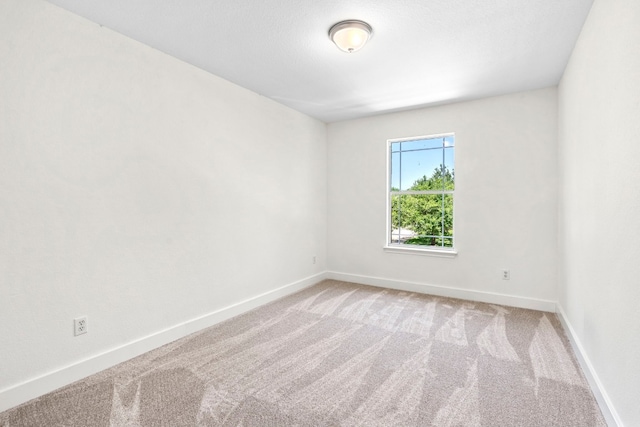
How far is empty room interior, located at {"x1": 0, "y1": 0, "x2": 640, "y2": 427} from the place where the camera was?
1816mm

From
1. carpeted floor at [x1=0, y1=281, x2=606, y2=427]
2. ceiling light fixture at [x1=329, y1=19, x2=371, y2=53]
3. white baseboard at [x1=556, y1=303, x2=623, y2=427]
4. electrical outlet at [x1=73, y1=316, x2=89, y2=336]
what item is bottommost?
carpeted floor at [x1=0, y1=281, x2=606, y2=427]

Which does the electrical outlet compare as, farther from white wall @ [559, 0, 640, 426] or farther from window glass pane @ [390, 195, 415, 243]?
window glass pane @ [390, 195, 415, 243]

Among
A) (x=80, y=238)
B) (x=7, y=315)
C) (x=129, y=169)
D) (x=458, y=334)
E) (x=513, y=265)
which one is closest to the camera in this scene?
(x=7, y=315)

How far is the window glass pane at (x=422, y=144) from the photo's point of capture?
4.16 metres

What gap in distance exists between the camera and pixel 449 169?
409 cm

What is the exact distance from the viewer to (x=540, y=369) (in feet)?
Answer: 7.34

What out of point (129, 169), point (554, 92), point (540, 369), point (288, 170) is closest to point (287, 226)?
point (288, 170)

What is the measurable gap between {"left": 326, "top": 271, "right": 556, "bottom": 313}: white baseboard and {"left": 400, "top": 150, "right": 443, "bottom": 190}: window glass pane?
4.34 ft

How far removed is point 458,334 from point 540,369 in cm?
69

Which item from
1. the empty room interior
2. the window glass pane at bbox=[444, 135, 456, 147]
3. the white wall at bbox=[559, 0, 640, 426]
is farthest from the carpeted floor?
the window glass pane at bbox=[444, 135, 456, 147]

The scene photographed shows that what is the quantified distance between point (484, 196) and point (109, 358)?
4019mm

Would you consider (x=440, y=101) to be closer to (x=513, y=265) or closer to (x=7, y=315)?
(x=513, y=265)

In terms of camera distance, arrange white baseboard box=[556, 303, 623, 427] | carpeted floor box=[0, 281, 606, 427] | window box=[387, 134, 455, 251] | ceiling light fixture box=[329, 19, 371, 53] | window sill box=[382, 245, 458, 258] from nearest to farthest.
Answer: white baseboard box=[556, 303, 623, 427] < carpeted floor box=[0, 281, 606, 427] < ceiling light fixture box=[329, 19, 371, 53] < window sill box=[382, 245, 458, 258] < window box=[387, 134, 455, 251]

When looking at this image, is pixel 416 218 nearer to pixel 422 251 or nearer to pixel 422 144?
pixel 422 251
